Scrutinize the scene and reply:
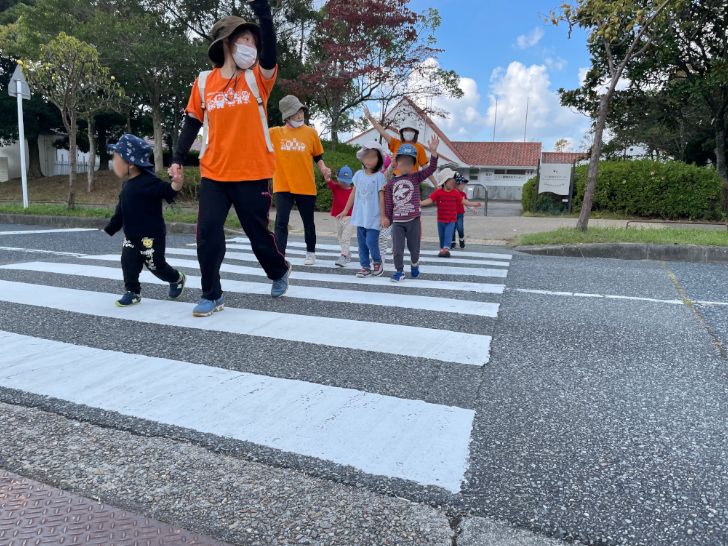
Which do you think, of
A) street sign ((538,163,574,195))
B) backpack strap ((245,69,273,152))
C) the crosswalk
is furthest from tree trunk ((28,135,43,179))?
backpack strap ((245,69,273,152))

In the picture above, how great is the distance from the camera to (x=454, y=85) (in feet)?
62.9

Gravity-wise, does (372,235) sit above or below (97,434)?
above

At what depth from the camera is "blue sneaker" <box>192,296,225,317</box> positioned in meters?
4.02

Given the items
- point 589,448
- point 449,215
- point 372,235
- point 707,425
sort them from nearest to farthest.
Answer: point 589,448, point 707,425, point 372,235, point 449,215

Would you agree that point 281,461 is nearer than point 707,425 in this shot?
Yes

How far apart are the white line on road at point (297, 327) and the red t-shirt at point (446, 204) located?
4319 mm

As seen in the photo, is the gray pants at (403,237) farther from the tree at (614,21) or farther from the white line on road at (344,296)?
the tree at (614,21)

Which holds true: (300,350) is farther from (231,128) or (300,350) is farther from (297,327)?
(231,128)

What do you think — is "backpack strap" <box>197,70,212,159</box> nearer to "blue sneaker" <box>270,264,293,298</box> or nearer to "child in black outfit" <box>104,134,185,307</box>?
"child in black outfit" <box>104,134,185,307</box>

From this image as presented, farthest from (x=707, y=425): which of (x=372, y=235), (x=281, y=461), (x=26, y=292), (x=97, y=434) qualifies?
(x=26, y=292)

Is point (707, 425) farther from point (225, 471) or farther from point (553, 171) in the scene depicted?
point (553, 171)

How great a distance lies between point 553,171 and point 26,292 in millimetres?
14345

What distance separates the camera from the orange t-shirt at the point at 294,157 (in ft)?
19.7

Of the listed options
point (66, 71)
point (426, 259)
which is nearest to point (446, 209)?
point (426, 259)
